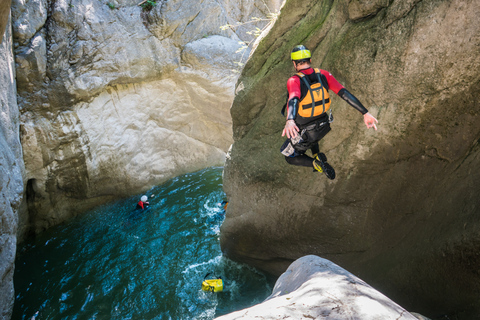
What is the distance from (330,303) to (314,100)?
7.55 feet

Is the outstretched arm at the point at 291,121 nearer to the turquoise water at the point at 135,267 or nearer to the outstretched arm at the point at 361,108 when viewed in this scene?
the outstretched arm at the point at 361,108

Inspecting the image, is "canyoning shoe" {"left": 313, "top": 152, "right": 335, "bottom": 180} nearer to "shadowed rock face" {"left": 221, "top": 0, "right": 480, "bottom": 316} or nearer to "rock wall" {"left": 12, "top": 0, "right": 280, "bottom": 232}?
"shadowed rock face" {"left": 221, "top": 0, "right": 480, "bottom": 316}

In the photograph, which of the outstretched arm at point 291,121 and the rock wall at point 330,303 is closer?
the rock wall at point 330,303

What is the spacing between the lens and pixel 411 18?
3840mm

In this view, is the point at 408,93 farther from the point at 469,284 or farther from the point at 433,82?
the point at 469,284

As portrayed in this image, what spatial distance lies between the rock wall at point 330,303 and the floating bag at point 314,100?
6.01 ft

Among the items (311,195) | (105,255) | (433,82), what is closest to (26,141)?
(105,255)

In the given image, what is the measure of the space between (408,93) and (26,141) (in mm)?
9129

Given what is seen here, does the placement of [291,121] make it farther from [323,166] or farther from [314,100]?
[323,166]

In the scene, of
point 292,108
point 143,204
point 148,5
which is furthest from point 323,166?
point 148,5

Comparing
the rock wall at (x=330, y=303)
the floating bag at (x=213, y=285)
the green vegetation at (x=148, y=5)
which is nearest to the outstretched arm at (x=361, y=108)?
the rock wall at (x=330, y=303)

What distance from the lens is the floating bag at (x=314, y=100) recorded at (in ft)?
12.5

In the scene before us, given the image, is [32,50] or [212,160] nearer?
[32,50]

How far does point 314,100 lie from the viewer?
12.6 feet
